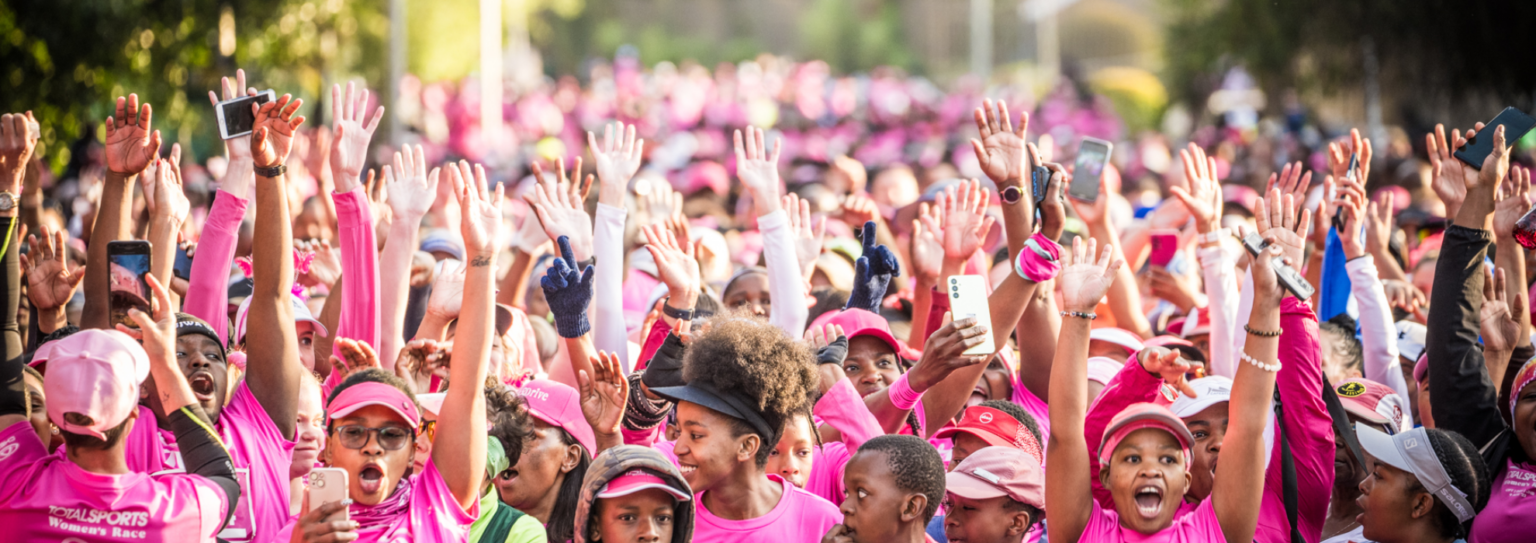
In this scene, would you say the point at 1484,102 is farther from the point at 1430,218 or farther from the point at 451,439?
the point at 451,439

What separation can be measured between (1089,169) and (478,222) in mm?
3524

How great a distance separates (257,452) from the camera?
150 inches

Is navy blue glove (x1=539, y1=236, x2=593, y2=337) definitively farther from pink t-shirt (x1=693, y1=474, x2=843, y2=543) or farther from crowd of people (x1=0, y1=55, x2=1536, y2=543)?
pink t-shirt (x1=693, y1=474, x2=843, y2=543)

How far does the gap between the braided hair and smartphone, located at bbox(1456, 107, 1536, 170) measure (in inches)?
46.9

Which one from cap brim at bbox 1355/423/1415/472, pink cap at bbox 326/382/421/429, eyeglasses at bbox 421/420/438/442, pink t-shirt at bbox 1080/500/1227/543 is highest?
pink cap at bbox 326/382/421/429

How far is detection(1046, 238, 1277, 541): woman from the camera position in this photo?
11.2 feet

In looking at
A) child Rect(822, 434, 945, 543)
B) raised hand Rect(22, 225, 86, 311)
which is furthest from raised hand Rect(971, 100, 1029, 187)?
raised hand Rect(22, 225, 86, 311)

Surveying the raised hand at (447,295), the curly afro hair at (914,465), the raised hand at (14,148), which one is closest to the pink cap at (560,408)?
the raised hand at (447,295)

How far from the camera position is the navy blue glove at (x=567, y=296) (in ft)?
14.0

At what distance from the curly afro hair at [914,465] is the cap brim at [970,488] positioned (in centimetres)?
18

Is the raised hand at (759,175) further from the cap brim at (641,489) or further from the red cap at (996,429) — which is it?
the cap brim at (641,489)

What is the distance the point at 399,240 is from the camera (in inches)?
193

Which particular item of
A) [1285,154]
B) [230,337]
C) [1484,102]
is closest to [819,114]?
[1285,154]

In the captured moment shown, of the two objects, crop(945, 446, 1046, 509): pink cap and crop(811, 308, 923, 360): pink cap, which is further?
crop(811, 308, 923, 360): pink cap
